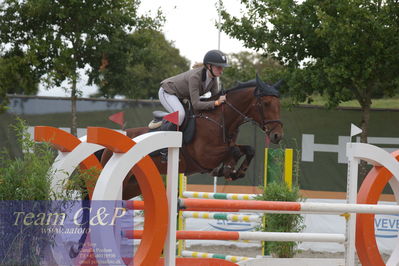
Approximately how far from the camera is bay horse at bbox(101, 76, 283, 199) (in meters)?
4.84

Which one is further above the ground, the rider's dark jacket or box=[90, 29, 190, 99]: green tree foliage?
box=[90, 29, 190, 99]: green tree foliage

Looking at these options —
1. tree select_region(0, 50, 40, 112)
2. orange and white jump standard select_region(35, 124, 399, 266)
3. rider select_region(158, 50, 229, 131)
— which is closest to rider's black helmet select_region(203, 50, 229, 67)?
rider select_region(158, 50, 229, 131)

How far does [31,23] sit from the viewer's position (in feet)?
31.1

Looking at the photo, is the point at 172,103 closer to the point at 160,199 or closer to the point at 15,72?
the point at 160,199

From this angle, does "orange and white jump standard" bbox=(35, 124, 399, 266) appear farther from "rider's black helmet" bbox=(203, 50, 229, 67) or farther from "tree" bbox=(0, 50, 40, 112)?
"tree" bbox=(0, 50, 40, 112)

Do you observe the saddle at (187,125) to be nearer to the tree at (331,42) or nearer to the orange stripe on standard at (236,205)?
the orange stripe on standard at (236,205)

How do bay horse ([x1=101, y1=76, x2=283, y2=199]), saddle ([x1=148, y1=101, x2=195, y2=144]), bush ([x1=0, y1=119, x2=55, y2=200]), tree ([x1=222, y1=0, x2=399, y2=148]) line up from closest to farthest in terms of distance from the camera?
bush ([x1=0, y1=119, x2=55, y2=200]), bay horse ([x1=101, y1=76, x2=283, y2=199]), saddle ([x1=148, y1=101, x2=195, y2=144]), tree ([x1=222, y1=0, x2=399, y2=148])

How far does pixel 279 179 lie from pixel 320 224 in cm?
162

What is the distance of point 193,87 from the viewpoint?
480 cm

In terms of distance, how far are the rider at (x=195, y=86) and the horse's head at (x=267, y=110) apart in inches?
10.9

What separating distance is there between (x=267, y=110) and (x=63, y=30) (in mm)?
5478

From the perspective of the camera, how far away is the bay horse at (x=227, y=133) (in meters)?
4.84

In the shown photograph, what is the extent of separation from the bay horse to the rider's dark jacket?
12 centimetres

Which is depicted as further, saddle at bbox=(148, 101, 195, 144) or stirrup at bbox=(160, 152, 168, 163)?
saddle at bbox=(148, 101, 195, 144)
